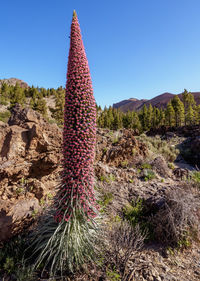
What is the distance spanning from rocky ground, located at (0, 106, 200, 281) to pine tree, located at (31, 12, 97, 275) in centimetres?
52

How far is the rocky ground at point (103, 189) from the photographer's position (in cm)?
293

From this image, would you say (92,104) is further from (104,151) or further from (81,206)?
(104,151)

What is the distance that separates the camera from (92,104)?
2316 mm

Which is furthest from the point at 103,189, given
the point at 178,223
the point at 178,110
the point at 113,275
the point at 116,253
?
the point at 178,110

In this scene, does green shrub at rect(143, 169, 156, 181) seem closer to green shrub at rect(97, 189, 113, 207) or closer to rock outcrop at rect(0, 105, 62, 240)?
green shrub at rect(97, 189, 113, 207)

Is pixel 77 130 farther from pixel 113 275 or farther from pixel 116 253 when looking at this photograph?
pixel 113 275

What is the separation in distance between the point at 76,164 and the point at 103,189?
3351mm

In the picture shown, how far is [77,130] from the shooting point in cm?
225

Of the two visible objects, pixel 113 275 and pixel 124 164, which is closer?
pixel 113 275

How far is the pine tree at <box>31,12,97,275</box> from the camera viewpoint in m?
2.24

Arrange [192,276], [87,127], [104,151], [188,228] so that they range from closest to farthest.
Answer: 1. [87,127]
2. [192,276]
3. [188,228]
4. [104,151]

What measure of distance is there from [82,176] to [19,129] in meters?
3.46

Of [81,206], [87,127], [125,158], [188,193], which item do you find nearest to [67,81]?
[87,127]

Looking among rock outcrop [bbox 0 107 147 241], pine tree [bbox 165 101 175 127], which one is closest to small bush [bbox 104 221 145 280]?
rock outcrop [bbox 0 107 147 241]
